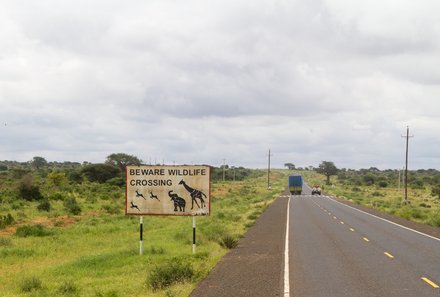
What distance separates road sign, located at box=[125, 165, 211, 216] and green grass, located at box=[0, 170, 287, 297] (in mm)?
1666

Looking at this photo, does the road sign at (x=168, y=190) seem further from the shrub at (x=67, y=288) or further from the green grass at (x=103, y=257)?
the shrub at (x=67, y=288)

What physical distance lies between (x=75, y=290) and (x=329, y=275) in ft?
21.8

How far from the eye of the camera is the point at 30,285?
15.1 meters

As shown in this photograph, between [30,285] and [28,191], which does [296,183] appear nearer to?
[28,191]

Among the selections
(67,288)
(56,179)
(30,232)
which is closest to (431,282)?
(67,288)

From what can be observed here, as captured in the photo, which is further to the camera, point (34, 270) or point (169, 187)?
point (169, 187)

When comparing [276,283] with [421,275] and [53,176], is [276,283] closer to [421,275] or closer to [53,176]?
[421,275]

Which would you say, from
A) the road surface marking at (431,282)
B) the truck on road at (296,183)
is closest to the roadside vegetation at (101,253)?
the road surface marking at (431,282)

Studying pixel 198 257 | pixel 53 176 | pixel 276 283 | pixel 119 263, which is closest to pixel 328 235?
pixel 198 257

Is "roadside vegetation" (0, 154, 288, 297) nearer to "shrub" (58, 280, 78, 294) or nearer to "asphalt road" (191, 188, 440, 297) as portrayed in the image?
"shrub" (58, 280, 78, 294)

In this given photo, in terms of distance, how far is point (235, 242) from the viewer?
73.7 ft

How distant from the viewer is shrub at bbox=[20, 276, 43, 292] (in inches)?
587

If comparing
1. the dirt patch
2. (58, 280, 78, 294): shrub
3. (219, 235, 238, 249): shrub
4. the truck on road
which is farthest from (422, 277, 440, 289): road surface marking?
the truck on road

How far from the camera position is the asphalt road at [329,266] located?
12430 millimetres
